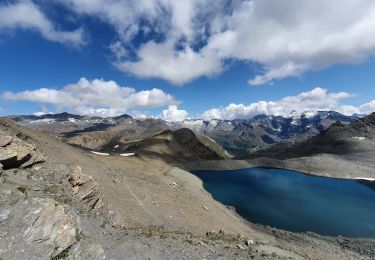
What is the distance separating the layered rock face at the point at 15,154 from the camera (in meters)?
24.5

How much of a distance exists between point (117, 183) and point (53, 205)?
2889cm

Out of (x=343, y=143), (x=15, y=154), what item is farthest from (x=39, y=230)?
(x=343, y=143)

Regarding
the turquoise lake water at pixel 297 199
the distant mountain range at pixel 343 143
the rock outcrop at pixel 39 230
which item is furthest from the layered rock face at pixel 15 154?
the distant mountain range at pixel 343 143

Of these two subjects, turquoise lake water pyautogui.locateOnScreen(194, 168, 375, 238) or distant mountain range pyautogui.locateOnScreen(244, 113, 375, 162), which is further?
distant mountain range pyautogui.locateOnScreen(244, 113, 375, 162)

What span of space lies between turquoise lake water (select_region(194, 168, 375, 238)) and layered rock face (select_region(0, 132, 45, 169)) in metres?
40.6

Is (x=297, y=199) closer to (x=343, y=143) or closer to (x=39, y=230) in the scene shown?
(x=39, y=230)

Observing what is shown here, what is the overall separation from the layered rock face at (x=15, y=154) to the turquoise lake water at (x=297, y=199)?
40.6m

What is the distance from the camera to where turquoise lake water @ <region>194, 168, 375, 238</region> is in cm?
5646

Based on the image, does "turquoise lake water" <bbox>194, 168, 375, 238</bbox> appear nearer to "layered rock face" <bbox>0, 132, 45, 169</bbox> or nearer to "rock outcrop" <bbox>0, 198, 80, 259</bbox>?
"layered rock face" <bbox>0, 132, 45, 169</bbox>

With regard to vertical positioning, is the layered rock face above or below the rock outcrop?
above

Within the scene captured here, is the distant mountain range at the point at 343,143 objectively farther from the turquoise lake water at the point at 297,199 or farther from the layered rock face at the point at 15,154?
the layered rock face at the point at 15,154

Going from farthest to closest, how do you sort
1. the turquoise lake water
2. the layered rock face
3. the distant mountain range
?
the distant mountain range < the turquoise lake water < the layered rock face

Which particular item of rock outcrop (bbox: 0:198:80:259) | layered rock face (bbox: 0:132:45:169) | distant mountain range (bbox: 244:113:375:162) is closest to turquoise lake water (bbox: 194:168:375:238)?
distant mountain range (bbox: 244:113:375:162)

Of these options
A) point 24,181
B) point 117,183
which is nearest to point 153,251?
point 24,181
